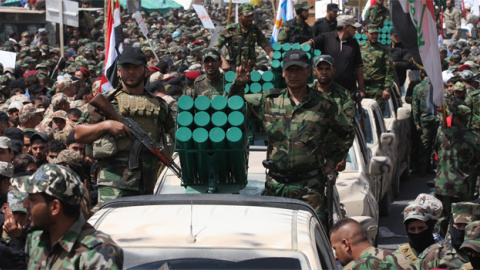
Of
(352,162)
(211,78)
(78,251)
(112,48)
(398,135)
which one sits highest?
(112,48)

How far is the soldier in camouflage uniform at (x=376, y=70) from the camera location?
1420 centimetres

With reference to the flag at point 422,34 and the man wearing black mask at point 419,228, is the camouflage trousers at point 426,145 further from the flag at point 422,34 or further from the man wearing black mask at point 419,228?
the man wearing black mask at point 419,228

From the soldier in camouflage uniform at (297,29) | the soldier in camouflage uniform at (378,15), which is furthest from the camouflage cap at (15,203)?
the soldier in camouflage uniform at (378,15)

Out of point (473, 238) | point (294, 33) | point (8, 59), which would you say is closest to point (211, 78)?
point (294, 33)

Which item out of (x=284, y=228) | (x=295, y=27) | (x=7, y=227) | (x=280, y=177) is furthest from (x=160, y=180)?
(x=295, y=27)

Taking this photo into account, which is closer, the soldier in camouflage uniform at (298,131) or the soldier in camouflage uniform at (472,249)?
the soldier in camouflage uniform at (472,249)

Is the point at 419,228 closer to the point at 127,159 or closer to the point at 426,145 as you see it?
the point at 127,159

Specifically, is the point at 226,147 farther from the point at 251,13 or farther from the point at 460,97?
the point at 251,13

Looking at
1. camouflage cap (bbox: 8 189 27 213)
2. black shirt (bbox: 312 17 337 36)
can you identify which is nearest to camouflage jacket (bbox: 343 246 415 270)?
camouflage cap (bbox: 8 189 27 213)

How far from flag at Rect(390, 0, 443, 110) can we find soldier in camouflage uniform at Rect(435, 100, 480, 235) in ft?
1.70

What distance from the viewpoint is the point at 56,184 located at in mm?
4004

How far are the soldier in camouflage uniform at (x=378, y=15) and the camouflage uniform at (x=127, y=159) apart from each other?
484 inches

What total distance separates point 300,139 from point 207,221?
2.68 m

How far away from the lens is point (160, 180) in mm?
8719
